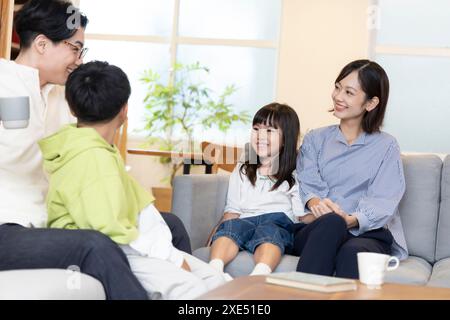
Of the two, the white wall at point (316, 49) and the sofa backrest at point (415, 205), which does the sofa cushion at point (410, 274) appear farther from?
the white wall at point (316, 49)

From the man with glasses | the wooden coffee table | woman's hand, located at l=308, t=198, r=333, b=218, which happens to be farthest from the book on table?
woman's hand, located at l=308, t=198, r=333, b=218

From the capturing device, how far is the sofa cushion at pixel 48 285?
1.42 meters

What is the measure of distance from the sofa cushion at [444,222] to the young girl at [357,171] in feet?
0.55

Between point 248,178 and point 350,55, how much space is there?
370 centimetres

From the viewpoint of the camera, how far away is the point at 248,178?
2.80 m

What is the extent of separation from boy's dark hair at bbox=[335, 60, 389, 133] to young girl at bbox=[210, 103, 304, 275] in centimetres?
29

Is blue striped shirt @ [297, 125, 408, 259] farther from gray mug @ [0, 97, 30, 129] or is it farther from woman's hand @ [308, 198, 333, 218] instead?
gray mug @ [0, 97, 30, 129]

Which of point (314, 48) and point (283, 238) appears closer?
point (283, 238)

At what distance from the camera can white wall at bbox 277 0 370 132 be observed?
622 centimetres

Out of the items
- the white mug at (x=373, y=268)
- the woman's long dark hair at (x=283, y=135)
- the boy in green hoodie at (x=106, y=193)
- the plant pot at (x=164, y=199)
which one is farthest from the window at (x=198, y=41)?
the white mug at (x=373, y=268)

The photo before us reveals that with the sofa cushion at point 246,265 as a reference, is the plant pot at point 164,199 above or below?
below
